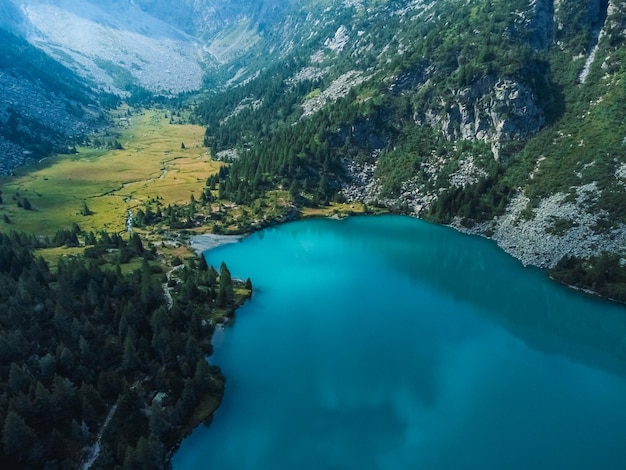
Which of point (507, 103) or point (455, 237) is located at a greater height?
point (507, 103)

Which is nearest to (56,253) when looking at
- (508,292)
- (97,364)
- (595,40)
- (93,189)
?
(97,364)

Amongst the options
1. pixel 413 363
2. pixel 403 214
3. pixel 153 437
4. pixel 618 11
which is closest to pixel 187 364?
pixel 153 437

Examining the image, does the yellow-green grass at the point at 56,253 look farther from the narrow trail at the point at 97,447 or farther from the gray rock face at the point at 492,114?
the gray rock face at the point at 492,114

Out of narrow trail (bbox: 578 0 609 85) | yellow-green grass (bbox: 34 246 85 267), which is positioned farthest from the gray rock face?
yellow-green grass (bbox: 34 246 85 267)

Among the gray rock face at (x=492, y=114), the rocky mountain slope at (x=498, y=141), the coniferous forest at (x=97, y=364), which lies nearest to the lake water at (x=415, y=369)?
the coniferous forest at (x=97, y=364)

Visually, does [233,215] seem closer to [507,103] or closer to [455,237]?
[455,237]

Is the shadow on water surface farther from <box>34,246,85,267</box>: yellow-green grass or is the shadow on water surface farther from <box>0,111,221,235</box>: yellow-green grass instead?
<box>0,111,221,235</box>: yellow-green grass
